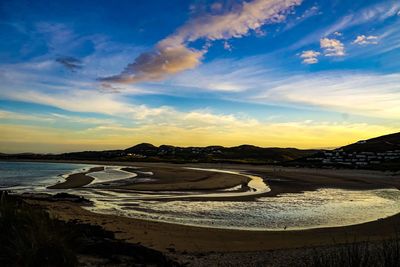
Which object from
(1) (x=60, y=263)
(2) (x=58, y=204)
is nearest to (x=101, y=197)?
(2) (x=58, y=204)

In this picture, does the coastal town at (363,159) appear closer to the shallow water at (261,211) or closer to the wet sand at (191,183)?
the wet sand at (191,183)

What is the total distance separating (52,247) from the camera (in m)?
7.15

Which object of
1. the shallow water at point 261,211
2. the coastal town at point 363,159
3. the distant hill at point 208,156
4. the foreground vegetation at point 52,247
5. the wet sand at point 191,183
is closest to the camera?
the foreground vegetation at point 52,247

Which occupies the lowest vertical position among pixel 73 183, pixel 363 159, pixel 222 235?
pixel 222 235

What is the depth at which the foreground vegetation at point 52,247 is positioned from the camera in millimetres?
6930

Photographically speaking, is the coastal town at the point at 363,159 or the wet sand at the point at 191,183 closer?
the wet sand at the point at 191,183

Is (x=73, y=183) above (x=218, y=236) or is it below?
above

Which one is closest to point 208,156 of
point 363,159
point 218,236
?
point 363,159

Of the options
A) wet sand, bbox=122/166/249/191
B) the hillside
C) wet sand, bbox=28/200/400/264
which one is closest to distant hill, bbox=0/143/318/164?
the hillside

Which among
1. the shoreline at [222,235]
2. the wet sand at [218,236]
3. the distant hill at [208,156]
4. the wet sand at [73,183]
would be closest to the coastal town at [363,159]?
the distant hill at [208,156]

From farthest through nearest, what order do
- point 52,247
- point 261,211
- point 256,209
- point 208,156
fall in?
point 208,156 < point 256,209 < point 261,211 < point 52,247

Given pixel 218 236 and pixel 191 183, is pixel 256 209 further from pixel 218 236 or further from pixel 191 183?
pixel 191 183

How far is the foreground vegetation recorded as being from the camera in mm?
6930

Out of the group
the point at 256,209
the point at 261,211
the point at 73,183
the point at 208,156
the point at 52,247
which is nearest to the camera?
the point at 52,247
